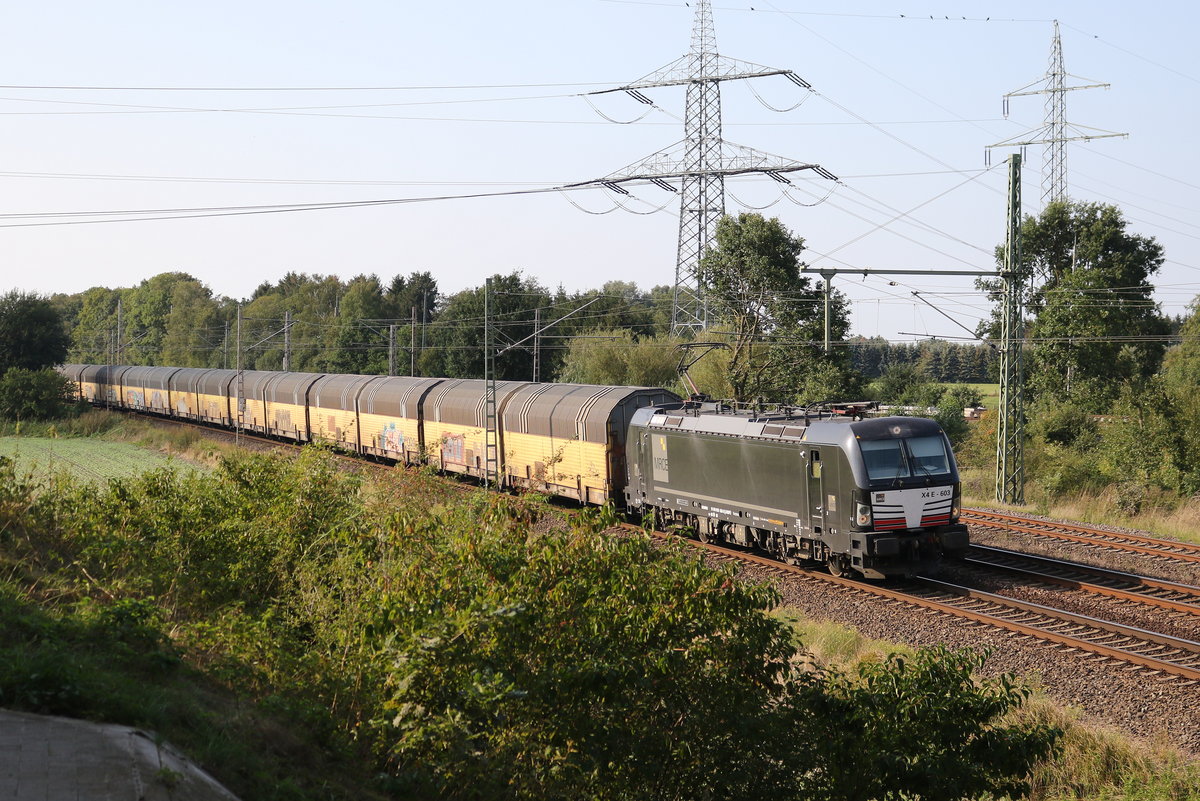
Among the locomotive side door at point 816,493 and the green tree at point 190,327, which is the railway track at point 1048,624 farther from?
the green tree at point 190,327

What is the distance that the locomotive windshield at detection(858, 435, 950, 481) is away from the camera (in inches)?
657

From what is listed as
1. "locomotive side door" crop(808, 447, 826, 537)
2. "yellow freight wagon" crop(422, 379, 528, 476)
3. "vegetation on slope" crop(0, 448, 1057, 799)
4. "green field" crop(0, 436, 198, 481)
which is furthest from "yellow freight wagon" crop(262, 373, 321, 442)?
"vegetation on slope" crop(0, 448, 1057, 799)

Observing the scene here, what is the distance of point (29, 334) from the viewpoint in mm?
60406

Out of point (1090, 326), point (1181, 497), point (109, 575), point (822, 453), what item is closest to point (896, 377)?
point (1090, 326)

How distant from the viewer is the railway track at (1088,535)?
19.8 metres

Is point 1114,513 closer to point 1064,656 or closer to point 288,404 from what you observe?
point 1064,656

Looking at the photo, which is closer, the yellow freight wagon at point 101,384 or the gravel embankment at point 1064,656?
the gravel embankment at point 1064,656

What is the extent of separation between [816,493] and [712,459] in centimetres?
323

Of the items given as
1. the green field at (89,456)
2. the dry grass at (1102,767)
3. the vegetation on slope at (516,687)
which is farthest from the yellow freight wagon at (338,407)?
the dry grass at (1102,767)

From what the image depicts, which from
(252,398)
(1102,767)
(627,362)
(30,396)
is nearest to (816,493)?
(1102,767)

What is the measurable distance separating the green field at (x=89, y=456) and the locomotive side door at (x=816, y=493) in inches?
851

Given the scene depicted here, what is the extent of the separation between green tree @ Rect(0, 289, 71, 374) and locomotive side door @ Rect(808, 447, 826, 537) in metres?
57.1

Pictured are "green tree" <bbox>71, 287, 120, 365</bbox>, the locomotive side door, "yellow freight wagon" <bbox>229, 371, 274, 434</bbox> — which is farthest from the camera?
"green tree" <bbox>71, 287, 120, 365</bbox>

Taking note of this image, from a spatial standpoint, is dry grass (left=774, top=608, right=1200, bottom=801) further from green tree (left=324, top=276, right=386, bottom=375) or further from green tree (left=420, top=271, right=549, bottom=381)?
green tree (left=324, top=276, right=386, bottom=375)
